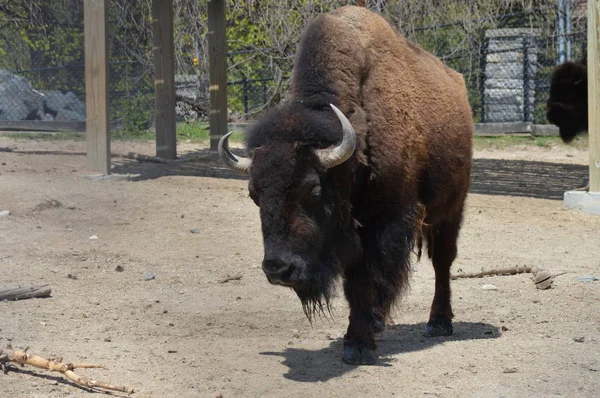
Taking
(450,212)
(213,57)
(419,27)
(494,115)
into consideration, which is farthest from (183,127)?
(450,212)

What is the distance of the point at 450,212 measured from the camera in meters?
6.05

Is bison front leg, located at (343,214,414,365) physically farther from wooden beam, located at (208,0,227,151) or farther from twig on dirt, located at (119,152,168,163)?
wooden beam, located at (208,0,227,151)

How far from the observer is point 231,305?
253 inches

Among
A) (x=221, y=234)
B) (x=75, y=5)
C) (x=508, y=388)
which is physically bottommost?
(x=508, y=388)

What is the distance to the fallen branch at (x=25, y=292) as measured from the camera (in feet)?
19.5

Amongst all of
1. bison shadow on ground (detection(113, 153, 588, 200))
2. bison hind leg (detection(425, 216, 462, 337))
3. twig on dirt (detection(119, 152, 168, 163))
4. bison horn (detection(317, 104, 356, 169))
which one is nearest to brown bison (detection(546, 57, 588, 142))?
bison shadow on ground (detection(113, 153, 588, 200))

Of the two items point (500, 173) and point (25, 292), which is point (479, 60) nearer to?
point (500, 173)

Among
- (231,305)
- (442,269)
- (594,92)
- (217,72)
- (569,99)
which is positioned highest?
(217,72)

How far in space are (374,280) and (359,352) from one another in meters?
0.42

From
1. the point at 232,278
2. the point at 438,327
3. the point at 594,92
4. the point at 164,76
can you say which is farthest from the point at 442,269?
the point at 164,76

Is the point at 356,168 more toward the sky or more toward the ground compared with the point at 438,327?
more toward the sky

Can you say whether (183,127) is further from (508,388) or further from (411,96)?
(508,388)

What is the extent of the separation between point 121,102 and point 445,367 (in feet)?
30.5

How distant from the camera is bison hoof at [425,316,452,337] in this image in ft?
19.3
